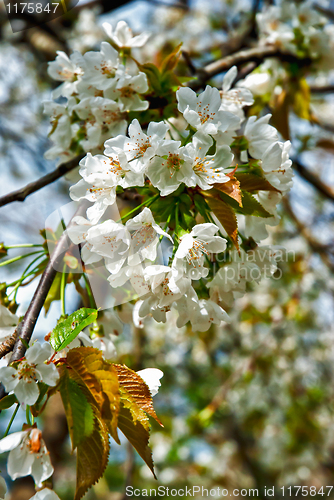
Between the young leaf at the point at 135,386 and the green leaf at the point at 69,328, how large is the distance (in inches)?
4.9

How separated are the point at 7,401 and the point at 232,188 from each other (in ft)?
2.14

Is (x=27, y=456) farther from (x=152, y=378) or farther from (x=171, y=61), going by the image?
(x=171, y=61)

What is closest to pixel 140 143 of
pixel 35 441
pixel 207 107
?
pixel 207 107

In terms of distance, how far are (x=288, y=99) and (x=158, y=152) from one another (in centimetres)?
112

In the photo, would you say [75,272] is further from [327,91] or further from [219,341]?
[219,341]

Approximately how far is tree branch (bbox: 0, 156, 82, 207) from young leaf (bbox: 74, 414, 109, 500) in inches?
26.2

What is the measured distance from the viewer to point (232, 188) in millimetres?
831

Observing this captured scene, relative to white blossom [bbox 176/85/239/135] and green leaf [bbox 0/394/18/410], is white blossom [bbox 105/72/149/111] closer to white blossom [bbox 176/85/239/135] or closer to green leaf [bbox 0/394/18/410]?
white blossom [bbox 176/85/239/135]

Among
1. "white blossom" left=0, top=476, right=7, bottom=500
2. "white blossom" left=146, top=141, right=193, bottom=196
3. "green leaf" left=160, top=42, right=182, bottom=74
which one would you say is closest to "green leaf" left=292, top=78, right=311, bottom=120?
"green leaf" left=160, top=42, right=182, bottom=74

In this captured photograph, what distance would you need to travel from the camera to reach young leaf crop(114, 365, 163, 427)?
807 mm

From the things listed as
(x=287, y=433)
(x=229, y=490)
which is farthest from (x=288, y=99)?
(x=229, y=490)

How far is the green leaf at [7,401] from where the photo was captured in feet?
2.48

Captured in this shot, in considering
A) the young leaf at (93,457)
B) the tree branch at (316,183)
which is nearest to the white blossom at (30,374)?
the young leaf at (93,457)

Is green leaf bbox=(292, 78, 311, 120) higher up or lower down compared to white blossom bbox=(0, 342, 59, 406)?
lower down
